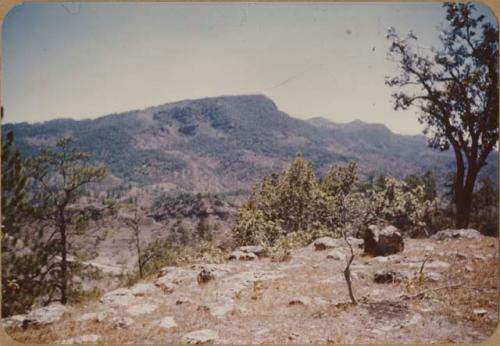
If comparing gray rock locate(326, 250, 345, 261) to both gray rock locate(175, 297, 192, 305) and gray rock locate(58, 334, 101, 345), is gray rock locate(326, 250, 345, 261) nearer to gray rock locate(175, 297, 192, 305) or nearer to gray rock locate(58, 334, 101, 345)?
gray rock locate(175, 297, 192, 305)

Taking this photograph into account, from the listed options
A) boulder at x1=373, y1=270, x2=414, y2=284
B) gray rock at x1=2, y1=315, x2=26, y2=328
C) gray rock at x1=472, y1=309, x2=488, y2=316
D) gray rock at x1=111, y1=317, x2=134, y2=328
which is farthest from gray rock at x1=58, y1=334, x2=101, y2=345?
gray rock at x1=472, y1=309, x2=488, y2=316

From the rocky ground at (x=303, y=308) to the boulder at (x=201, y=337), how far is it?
16mm

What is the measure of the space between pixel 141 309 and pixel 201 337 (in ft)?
7.08

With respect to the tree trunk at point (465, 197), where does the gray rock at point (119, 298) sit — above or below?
below

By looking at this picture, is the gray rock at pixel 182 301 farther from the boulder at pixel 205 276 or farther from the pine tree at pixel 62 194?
the pine tree at pixel 62 194

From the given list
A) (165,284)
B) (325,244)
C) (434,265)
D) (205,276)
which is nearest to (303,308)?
(205,276)

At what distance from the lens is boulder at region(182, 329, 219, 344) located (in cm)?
622

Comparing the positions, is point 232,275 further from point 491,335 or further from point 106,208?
point 106,208

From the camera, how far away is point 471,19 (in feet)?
33.4

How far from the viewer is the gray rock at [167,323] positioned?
22.8ft

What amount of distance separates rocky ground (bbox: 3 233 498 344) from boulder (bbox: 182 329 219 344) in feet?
0.05

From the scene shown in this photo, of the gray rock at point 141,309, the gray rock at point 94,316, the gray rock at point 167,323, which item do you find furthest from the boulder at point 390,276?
the gray rock at point 94,316

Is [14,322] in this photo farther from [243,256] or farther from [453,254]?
[453,254]

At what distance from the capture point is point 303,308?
745cm
